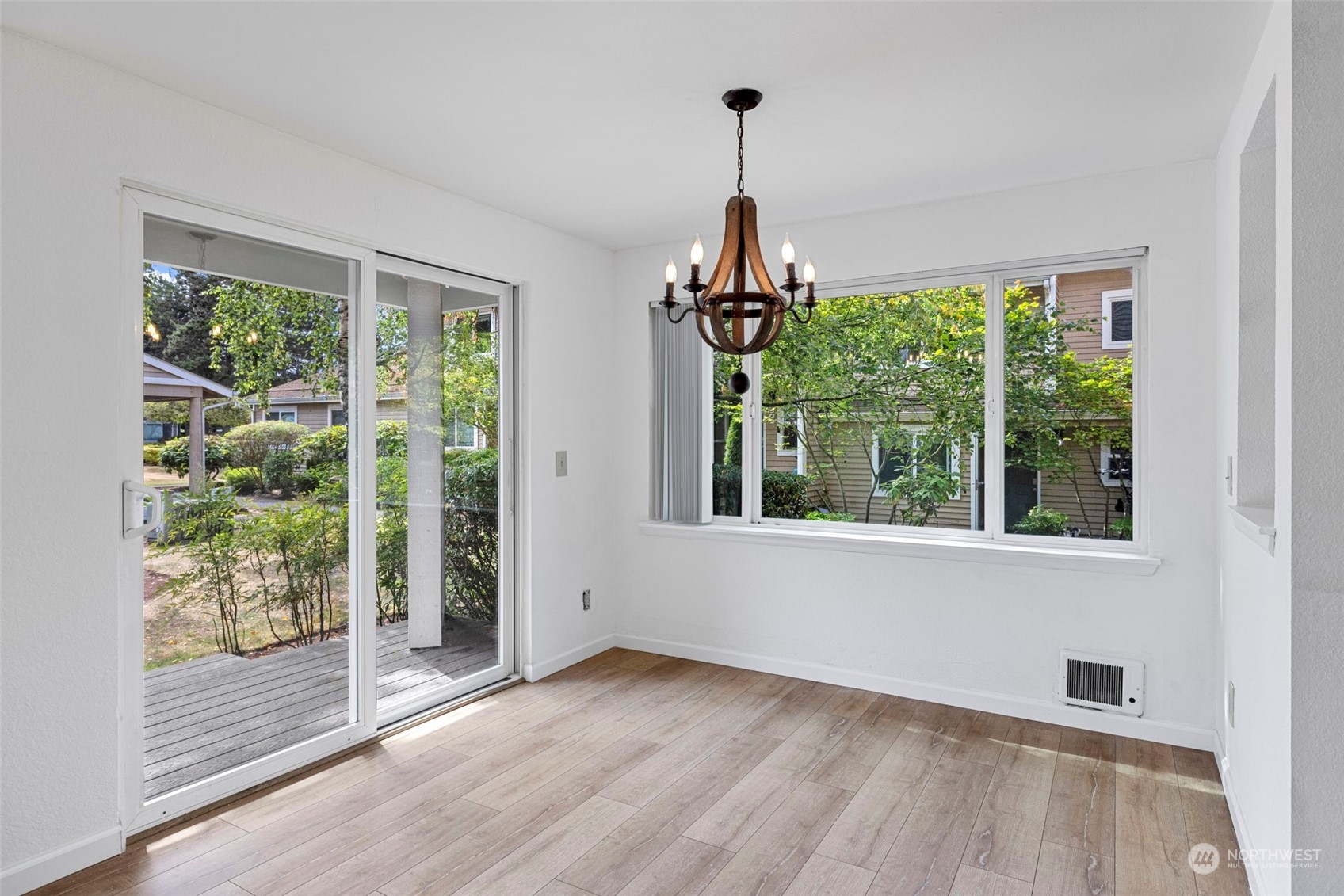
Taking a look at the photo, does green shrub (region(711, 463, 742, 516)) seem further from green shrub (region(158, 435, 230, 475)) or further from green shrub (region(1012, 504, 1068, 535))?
green shrub (region(158, 435, 230, 475))

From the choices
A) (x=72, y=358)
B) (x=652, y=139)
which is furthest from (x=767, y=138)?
(x=72, y=358)

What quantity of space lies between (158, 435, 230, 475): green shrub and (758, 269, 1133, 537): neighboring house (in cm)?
285

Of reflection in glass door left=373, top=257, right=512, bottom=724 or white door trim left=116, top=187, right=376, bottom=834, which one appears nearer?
white door trim left=116, top=187, right=376, bottom=834

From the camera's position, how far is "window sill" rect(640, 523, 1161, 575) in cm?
335

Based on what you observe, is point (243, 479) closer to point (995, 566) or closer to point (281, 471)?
point (281, 471)

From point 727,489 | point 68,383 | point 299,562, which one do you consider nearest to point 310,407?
point 299,562

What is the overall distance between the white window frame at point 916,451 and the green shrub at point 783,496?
407 millimetres

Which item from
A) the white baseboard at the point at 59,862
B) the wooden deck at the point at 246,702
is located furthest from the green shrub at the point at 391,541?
the white baseboard at the point at 59,862

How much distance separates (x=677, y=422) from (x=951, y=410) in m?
1.57

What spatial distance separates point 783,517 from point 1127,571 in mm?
1746

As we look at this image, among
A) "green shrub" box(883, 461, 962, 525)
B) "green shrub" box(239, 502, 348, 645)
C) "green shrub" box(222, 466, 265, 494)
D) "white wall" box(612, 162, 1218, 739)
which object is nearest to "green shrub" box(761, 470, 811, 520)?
"white wall" box(612, 162, 1218, 739)

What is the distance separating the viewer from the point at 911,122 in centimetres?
281

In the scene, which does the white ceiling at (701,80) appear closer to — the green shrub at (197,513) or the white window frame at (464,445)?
the white window frame at (464,445)

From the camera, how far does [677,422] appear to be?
4.57m
